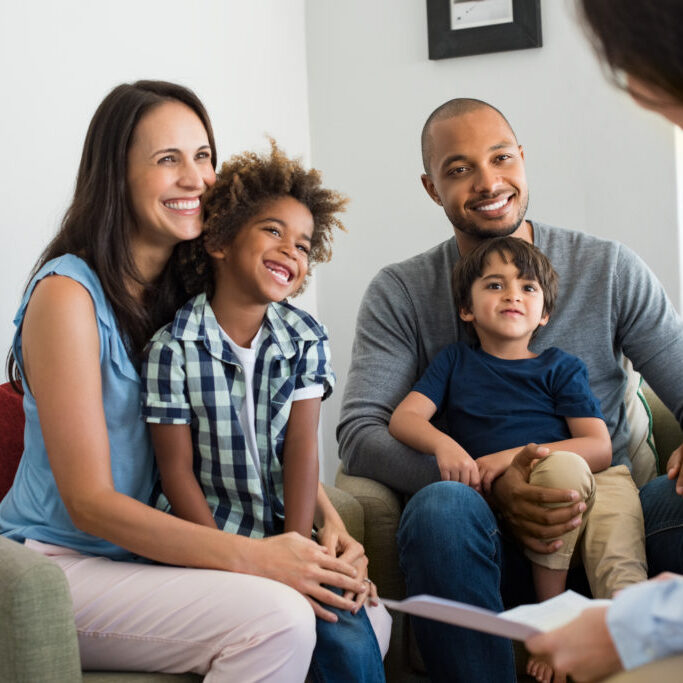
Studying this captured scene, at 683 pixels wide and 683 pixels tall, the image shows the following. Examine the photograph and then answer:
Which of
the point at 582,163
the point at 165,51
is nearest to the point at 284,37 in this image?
the point at 165,51

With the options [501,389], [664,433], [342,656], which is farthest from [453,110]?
[342,656]

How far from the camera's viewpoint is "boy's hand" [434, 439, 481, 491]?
6.03 feet

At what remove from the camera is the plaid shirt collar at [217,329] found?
1.61m

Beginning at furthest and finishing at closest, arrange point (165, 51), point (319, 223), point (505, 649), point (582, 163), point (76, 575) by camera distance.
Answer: point (582, 163) < point (165, 51) < point (319, 223) < point (505, 649) < point (76, 575)

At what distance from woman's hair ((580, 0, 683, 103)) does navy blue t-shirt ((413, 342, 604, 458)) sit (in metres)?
1.11

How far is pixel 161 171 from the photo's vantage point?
1.63 meters

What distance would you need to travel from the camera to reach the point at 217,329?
1.64m

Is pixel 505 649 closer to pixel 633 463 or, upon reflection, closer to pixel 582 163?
pixel 633 463

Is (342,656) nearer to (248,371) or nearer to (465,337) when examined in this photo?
(248,371)

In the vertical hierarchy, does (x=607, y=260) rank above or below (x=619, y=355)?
above

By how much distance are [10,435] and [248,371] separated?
0.48 metres

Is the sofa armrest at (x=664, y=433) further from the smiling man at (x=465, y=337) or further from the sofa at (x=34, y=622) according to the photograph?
the sofa at (x=34, y=622)

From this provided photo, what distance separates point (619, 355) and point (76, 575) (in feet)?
4.35

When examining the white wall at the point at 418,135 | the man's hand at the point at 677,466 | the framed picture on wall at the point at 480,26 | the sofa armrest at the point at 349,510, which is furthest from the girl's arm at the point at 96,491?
the framed picture on wall at the point at 480,26
